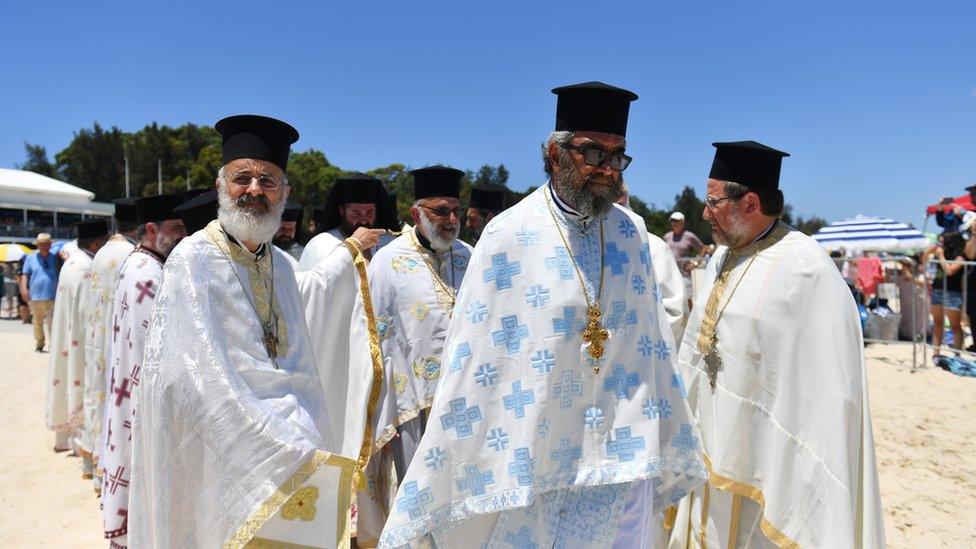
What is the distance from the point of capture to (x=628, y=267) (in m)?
3.33


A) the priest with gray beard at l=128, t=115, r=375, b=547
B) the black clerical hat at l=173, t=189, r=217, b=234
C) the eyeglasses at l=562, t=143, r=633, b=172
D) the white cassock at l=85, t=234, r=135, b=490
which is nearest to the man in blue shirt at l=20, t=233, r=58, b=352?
the white cassock at l=85, t=234, r=135, b=490

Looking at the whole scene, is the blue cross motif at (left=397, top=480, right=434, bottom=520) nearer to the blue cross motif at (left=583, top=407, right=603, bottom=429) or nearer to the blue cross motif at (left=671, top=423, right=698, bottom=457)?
the blue cross motif at (left=583, top=407, right=603, bottom=429)

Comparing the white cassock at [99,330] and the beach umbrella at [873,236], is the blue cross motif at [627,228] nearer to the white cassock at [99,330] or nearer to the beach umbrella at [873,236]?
the white cassock at [99,330]

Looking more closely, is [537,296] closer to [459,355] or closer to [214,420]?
[459,355]

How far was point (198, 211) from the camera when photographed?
475 centimetres

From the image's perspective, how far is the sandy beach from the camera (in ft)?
19.7

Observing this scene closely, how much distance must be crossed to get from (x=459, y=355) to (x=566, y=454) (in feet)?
2.02

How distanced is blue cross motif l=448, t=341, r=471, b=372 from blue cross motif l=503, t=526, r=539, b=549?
729 mm

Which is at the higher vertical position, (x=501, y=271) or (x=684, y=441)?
(x=501, y=271)

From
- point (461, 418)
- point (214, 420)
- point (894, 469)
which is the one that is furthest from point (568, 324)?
point (894, 469)

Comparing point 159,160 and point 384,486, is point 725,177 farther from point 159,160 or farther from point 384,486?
point 159,160

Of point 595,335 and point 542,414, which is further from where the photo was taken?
point 595,335

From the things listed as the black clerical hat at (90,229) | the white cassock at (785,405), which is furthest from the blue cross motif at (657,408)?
the black clerical hat at (90,229)

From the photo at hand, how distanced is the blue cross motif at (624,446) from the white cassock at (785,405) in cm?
128
